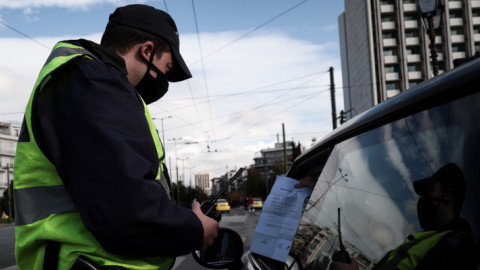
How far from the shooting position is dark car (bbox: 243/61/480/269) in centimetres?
85

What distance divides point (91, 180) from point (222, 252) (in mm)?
845

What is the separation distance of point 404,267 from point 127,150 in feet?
2.29

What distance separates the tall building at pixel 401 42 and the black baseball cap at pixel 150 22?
50.7 m

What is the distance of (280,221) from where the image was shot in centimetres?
173

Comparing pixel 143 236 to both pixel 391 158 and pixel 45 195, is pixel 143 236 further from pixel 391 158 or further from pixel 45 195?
pixel 391 158

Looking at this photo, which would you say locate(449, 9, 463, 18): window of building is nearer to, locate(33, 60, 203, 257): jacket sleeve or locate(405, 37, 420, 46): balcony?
locate(405, 37, 420, 46): balcony

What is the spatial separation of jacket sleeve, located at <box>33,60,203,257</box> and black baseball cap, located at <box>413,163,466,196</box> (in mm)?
598

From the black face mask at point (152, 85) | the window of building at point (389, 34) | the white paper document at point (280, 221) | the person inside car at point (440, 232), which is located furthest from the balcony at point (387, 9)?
the person inside car at point (440, 232)

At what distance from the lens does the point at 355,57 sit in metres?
57.0

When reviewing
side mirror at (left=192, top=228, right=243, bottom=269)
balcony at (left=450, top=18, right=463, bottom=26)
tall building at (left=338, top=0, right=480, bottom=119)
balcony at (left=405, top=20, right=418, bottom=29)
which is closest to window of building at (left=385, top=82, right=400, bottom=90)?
tall building at (left=338, top=0, right=480, bottom=119)

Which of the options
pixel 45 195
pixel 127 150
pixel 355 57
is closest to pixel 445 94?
pixel 127 150

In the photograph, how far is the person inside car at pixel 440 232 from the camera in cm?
84

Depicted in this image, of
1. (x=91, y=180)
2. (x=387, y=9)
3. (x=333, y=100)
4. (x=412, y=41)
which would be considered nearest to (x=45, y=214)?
(x=91, y=180)

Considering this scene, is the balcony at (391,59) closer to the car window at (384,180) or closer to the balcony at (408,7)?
the balcony at (408,7)
